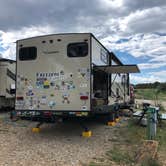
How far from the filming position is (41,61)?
8.66 m

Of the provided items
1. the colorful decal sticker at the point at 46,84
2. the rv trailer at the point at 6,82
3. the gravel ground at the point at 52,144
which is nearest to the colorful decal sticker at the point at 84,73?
the colorful decal sticker at the point at 46,84

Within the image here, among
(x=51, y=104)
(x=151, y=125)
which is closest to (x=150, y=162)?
(x=151, y=125)

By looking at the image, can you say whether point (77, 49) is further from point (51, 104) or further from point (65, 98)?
point (51, 104)

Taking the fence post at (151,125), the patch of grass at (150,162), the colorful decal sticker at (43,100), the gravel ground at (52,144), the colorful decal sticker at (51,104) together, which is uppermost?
the colorful decal sticker at (43,100)

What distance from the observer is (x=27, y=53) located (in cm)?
892

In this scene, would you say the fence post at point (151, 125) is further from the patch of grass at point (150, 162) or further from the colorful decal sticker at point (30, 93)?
the colorful decal sticker at point (30, 93)

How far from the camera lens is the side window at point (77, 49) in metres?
8.20

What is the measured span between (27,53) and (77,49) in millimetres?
1721

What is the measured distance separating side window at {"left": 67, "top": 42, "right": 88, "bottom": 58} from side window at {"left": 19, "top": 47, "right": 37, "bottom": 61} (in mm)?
1160

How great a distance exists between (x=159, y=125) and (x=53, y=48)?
17.8ft

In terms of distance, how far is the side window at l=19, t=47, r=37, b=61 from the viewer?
28.9 feet

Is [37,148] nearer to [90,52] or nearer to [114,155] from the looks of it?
[114,155]

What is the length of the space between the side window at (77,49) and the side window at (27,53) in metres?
1.16

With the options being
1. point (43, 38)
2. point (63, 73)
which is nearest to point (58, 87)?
point (63, 73)
